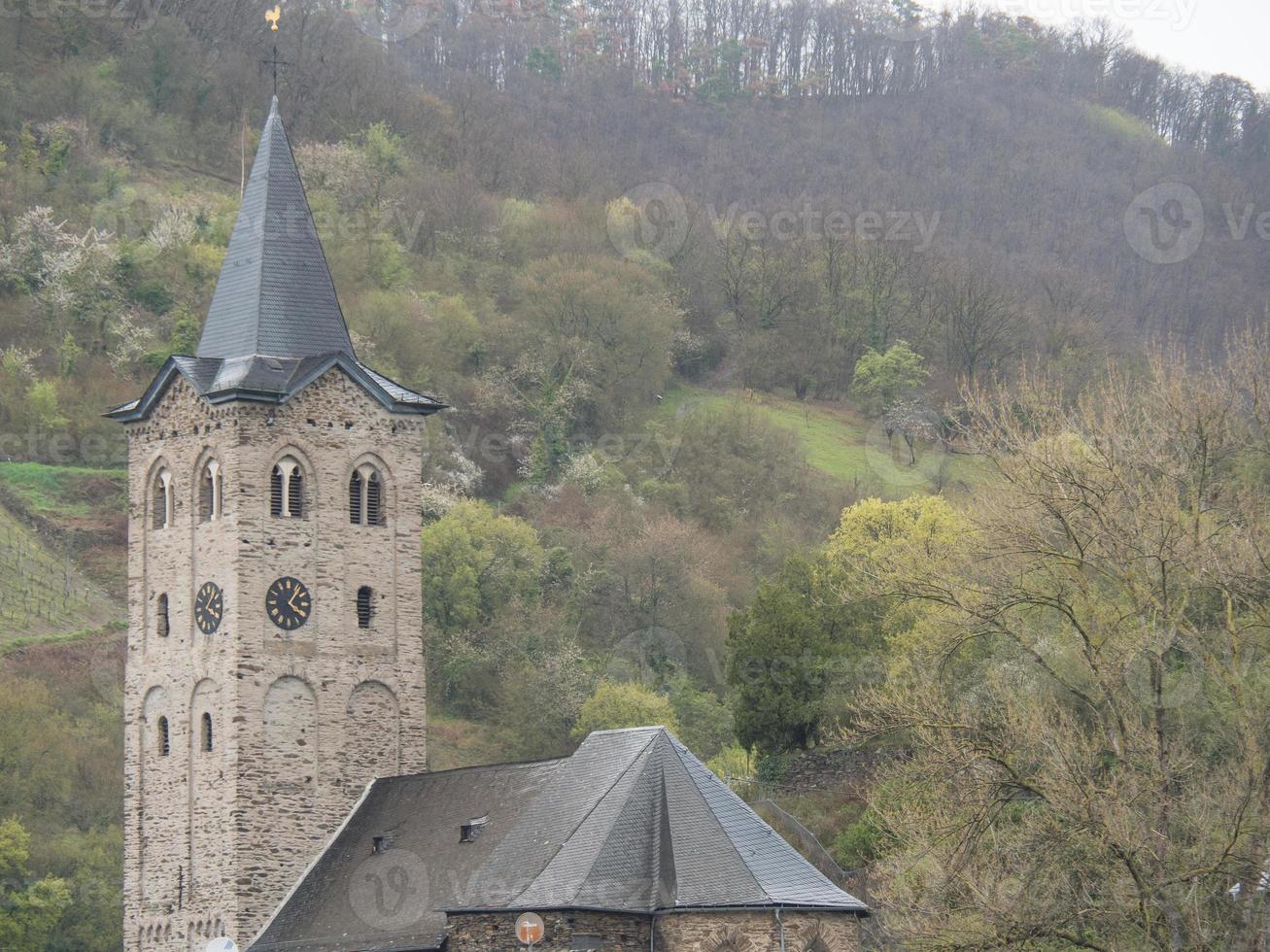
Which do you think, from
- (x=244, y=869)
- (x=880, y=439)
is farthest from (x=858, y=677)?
(x=880, y=439)

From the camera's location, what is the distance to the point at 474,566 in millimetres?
75250

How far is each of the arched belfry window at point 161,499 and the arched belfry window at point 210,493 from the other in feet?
3.68

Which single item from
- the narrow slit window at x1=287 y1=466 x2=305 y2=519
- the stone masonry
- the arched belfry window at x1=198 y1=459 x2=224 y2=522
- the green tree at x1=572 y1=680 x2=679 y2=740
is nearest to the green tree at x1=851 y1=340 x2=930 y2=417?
the green tree at x1=572 y1=680 x2=679 y2=740

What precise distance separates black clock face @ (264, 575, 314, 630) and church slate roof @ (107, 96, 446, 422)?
366cm

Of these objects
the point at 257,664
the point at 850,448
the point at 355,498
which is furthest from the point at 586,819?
the point at 850,448

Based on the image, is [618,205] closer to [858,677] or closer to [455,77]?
[455,77]

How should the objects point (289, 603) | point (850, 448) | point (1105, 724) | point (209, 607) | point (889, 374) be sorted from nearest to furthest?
point (1105, 724) < point (289, 603) < point (209, 607) < point (850, 448) < point (889, 374)

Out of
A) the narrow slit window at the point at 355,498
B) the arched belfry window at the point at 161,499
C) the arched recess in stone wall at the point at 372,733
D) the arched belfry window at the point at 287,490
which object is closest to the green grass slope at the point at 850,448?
the narrow slit window at the point at 355,498

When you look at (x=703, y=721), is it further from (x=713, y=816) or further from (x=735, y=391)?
(x=735, y=391)

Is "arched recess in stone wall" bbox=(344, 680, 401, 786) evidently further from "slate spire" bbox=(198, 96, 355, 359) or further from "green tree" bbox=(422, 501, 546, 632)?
"green tree" bbox=(422, 501, 546, 632)

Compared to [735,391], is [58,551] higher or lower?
lower

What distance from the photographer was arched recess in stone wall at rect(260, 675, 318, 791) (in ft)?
144

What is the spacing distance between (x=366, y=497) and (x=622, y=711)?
21536 mm

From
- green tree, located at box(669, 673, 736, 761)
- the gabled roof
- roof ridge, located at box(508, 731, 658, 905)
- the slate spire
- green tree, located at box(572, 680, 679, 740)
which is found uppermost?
the slate spire
